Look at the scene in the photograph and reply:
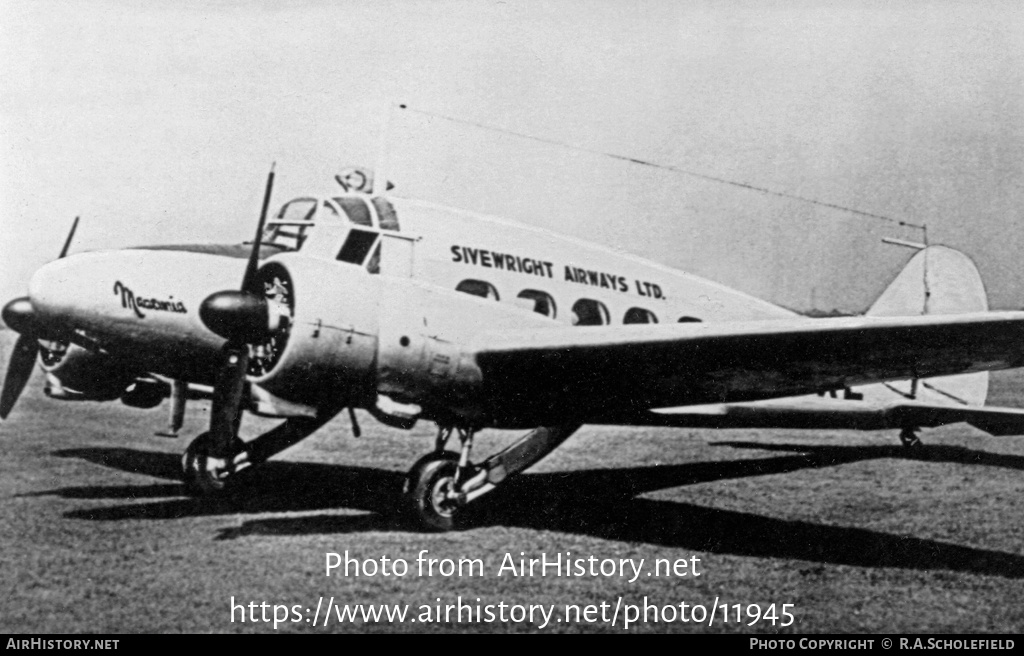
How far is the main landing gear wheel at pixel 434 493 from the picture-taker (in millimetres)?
6816

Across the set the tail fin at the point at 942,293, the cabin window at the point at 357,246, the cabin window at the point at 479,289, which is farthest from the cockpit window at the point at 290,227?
the tail fin at the point at 942,293

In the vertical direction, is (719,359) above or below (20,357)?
above

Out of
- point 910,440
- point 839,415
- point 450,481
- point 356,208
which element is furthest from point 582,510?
point 910,440

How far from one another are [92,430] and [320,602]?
8.83 m

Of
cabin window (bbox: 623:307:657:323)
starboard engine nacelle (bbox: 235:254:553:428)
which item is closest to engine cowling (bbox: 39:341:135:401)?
starboard engine nacelle (bbox: 235:254:553:428)

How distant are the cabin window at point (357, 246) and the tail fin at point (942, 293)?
6.76 m

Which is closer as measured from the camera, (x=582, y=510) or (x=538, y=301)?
(x=538, y=301)

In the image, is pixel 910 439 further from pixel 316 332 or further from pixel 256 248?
pixel 256 248

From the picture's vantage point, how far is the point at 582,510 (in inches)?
314

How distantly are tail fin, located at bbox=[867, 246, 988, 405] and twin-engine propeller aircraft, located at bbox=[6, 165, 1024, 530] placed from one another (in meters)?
3.76

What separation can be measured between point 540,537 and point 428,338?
5.76 feet
